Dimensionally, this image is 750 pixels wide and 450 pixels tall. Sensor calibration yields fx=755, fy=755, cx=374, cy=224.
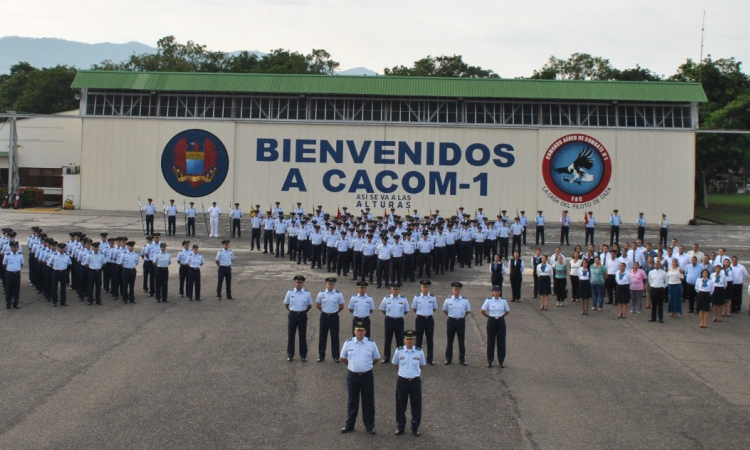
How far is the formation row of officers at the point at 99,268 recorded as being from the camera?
17.5 m

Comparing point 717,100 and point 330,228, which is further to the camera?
point 717,100

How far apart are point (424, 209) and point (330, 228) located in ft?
53.3

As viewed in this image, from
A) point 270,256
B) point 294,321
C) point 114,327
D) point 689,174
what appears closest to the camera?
point 294,321

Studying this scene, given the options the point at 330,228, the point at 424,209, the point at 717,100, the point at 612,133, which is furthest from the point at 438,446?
the point at 717,100

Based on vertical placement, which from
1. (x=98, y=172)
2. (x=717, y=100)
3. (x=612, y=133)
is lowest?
(x=98, y=172)

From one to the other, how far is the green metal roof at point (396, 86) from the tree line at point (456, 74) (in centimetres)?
998

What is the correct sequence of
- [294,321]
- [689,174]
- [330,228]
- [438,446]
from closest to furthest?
[438,446]
[294,321]
[330,228]
[689,174]

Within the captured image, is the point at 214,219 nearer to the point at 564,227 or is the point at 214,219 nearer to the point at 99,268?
the point at 99,268

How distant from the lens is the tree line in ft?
156

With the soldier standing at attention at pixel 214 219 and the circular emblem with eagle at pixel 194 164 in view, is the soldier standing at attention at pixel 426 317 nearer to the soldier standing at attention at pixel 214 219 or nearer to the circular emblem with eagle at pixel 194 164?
the soldier standing at attention at pixel 214 219

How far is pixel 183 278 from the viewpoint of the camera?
18.5 meters

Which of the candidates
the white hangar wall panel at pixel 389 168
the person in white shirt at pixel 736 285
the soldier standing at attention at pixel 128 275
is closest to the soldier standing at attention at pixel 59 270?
the soldier standing at attention at pixel 128 275

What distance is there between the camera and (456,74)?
268ft

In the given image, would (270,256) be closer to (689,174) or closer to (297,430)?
(297,430)
